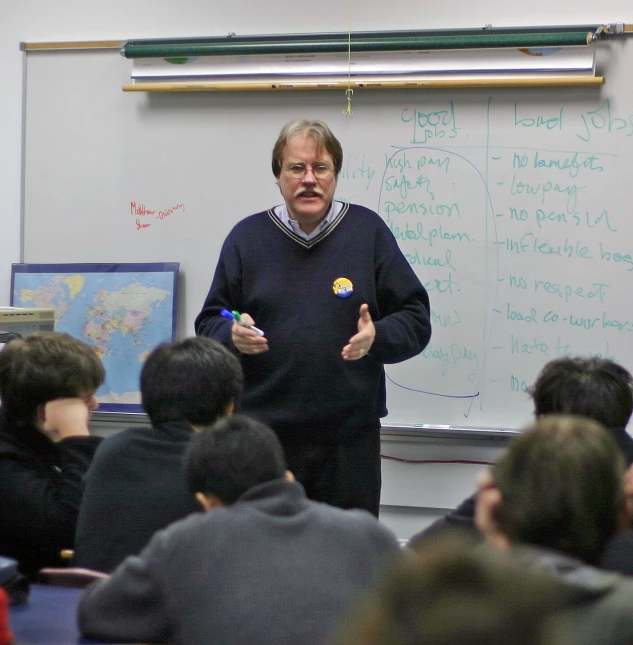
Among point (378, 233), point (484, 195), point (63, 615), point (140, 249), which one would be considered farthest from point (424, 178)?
point (63, 615)

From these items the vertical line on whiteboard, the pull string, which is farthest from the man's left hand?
the pull string

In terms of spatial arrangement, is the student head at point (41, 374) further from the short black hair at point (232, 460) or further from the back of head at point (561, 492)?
the back of head at point (561, 492)

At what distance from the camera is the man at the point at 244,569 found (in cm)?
122

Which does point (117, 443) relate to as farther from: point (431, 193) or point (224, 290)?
point (431, 193)

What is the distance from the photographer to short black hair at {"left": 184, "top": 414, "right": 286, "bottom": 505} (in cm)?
141

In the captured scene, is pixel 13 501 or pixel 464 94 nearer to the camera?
pixel 13 501

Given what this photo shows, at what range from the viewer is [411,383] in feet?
11.4

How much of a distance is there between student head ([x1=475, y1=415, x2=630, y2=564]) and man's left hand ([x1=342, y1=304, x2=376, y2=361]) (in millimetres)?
1178

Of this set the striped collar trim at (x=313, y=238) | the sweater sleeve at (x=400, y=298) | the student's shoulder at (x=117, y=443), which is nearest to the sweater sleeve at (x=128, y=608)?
the student's shoulder at (x=117, y=443)

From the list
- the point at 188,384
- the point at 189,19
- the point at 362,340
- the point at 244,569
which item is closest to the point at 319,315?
the point at 362,340

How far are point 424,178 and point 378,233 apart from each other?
0.92 m

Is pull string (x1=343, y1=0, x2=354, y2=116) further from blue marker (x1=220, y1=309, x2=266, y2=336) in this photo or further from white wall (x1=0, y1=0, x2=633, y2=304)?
blue marker (x1=220, y1=309, x2=266, y2=336)

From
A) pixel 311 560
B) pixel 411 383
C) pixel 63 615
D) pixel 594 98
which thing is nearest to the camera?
pixel 311 560

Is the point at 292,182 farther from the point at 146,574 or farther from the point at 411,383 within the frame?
the point at 146,574
